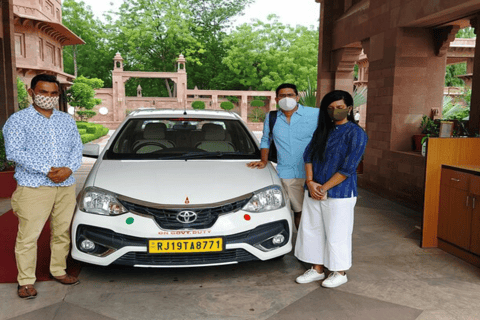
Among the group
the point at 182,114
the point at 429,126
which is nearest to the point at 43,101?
the point at 182,114

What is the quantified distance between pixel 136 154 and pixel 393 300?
2677 millimetres

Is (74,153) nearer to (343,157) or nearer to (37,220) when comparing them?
(37,220)

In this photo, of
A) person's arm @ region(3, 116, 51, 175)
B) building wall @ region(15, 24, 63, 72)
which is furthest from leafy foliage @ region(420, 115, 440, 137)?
building wall @ region(15, 24, 63, 72)

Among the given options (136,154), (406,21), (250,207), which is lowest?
(250,207)

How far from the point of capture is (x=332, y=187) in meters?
3.52

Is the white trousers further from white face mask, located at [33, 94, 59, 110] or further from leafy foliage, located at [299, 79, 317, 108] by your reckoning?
leafy foliage, located at [299, 79, 317, 108]

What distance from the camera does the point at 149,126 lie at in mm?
4984

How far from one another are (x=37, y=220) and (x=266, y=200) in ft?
5.94

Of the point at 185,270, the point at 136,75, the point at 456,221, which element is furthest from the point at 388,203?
the point at 136,75

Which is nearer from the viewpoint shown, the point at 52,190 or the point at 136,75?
the point at 52,190

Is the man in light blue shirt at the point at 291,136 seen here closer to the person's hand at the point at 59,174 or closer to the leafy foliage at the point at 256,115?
the person's hand at the point at 59,174

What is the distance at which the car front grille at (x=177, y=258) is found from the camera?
3484mm

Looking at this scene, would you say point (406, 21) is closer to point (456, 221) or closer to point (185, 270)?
point (456, 221)

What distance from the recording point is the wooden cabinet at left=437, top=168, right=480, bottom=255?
4.22 meters
